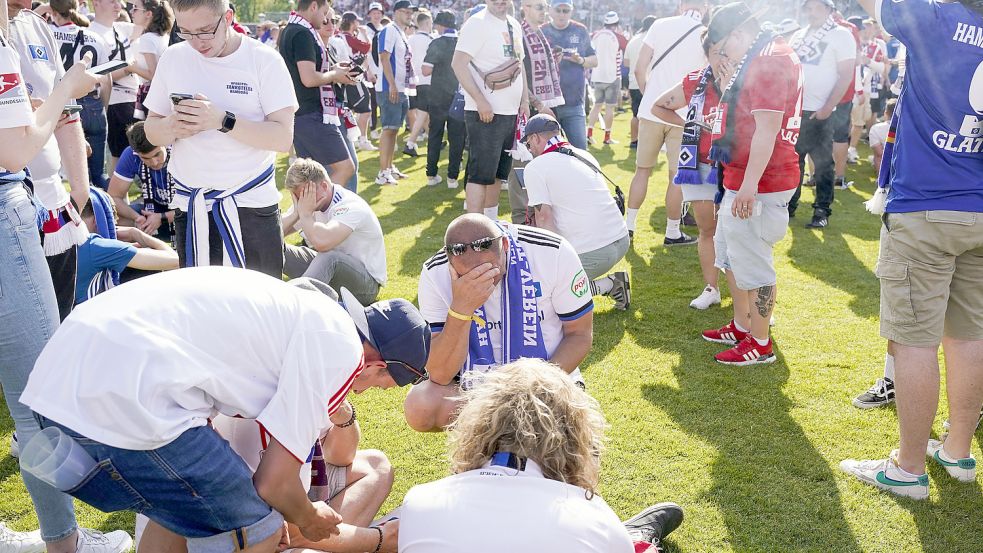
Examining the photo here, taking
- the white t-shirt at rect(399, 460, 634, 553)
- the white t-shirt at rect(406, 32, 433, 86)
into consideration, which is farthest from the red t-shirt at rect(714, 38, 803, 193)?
the white t-shirt at rect(406, 32, 433, 86)

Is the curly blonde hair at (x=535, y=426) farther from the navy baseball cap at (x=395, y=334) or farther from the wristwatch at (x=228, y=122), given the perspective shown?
the wristwatch at (x=228, y=122)

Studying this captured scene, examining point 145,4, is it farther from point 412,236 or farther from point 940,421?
point 940,421

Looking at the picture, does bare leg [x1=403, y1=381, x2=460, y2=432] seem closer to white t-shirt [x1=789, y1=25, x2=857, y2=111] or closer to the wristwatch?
the wristwatch

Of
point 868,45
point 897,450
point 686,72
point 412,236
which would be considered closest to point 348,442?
point 897,450

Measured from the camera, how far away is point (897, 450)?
131 inches

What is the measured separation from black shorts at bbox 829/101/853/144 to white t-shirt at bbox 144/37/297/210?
614 cm

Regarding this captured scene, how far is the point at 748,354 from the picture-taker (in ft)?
14.9

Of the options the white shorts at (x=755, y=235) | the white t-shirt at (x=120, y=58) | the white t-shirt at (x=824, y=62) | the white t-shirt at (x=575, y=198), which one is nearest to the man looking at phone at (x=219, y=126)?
the white t-shirt at (x=575, y=198)

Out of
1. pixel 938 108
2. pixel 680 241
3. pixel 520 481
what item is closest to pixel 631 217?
pixel 680 241

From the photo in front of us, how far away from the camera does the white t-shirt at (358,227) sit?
16.2ft

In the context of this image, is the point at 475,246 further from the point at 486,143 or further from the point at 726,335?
the point at 486,143

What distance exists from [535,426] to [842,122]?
7.74 metres

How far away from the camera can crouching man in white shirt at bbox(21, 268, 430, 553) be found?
1.78 meters

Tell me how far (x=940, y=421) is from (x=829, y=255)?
312 centimetres
